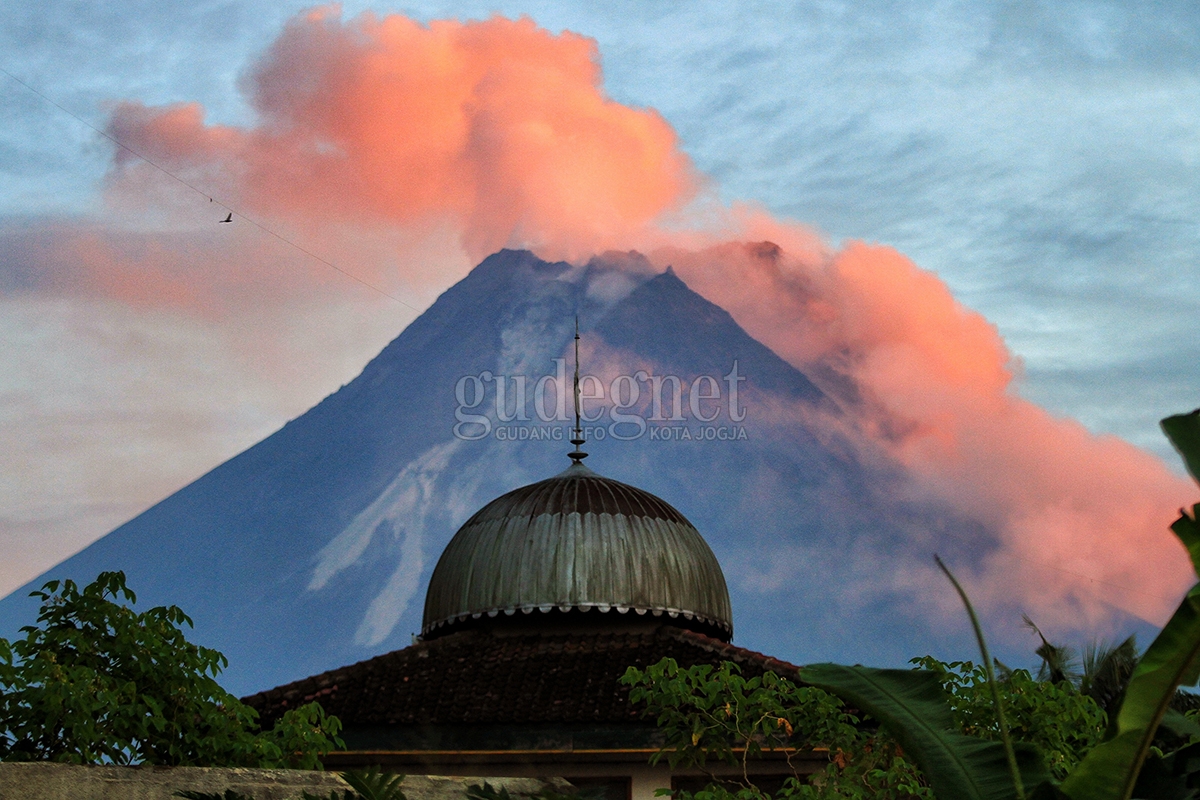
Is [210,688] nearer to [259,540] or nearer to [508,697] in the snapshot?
[508,697]

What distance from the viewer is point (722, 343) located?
3415 inches

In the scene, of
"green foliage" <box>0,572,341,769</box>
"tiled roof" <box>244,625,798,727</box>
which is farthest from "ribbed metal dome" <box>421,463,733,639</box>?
"green foliage" <box>0,572,341,769</box>

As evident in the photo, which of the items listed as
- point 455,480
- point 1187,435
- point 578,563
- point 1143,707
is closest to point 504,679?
point 578,563

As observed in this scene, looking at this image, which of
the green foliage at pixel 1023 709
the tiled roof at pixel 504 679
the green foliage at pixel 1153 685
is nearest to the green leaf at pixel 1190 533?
the green foliage at pixel 1153 685

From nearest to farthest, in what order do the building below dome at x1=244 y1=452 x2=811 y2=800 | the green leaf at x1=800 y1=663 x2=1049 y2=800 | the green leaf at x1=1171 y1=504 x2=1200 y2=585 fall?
the green leaf at x1=1171 y1=504 x2=1200 y2=585, the green leaf at x1=800 y1=663 x2=1049 y2=800, the building below dome at x1=244 y1=452 x2=811 y2=800

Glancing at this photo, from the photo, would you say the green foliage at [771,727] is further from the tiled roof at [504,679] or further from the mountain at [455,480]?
the mountain at [455,480]

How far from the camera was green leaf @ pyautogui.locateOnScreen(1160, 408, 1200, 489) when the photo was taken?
13.1ft

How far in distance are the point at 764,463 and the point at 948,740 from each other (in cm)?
8604

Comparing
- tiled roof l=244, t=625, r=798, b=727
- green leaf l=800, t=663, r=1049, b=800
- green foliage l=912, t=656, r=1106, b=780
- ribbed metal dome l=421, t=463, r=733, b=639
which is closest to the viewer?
green leaf l=800, t=663, r=1049, b=800

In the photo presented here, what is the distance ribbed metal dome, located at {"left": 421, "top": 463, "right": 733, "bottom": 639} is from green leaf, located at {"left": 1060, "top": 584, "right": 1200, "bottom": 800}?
17.5m

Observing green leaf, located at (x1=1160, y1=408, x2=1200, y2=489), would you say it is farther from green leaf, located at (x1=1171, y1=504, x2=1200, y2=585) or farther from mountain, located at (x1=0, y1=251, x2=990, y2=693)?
mountain, located at (x1=0, y1=251, x2=990, y2=693)

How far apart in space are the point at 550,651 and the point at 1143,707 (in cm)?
1687

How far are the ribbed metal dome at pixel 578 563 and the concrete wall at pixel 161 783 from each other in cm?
1646

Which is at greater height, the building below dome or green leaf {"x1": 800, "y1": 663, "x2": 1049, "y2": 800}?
the building below dome
